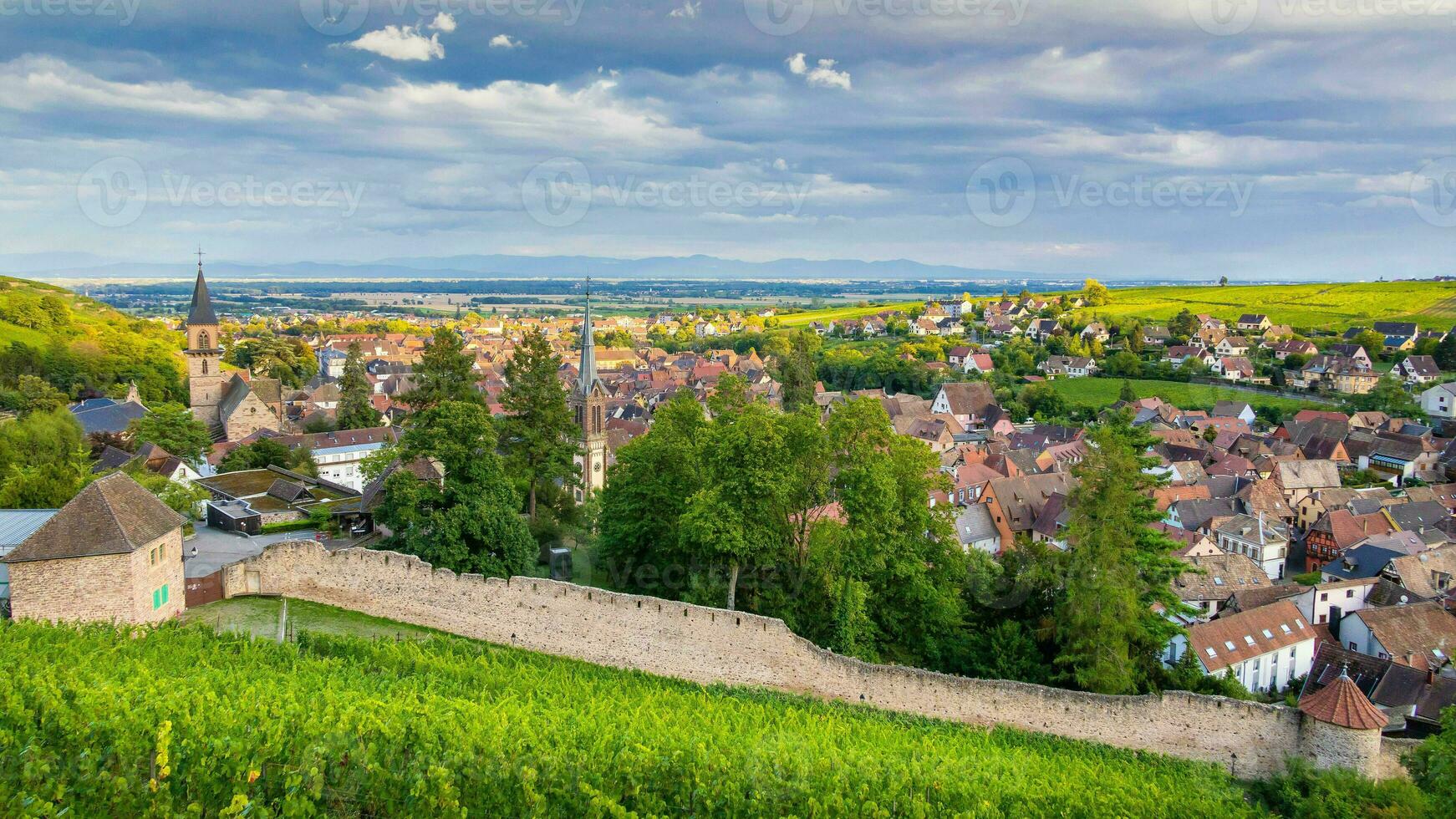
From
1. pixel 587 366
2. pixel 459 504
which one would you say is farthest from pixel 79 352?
pixel 459 504

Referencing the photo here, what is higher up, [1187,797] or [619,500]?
[619,500]

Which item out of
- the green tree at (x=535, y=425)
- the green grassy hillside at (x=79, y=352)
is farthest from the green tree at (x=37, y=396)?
the green tree at (x=535, y=425)

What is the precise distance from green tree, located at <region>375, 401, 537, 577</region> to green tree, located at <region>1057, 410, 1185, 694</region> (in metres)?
15.7

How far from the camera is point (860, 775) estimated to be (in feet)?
53.8

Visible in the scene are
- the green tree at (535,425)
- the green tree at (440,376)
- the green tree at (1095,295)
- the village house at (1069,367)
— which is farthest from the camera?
the green tree at (1095,295)

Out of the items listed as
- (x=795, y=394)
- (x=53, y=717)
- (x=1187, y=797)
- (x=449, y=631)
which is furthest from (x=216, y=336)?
(x=1187, y=797)

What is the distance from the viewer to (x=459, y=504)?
27.8 metres

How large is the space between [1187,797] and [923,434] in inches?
2263

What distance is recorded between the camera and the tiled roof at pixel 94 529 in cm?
2150

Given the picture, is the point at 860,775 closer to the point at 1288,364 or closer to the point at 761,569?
the point at 761,569

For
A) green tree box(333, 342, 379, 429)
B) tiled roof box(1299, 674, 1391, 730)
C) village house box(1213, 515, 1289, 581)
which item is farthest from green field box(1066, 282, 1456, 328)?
tiled roof box(1299, 674, 1391, 730)

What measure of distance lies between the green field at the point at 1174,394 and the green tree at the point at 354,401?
64.9m

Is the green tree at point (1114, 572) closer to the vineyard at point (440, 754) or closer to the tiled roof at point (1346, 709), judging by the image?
the vineyard at point (440, 754)

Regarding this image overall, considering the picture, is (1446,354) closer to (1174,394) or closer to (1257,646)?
(1174,394)
